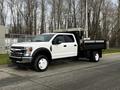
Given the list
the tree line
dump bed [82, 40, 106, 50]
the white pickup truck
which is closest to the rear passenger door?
the white pickup truck

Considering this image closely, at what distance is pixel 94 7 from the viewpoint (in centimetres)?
4444

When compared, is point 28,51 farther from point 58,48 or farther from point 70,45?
point 70,45

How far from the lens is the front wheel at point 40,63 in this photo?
9883 millimetres

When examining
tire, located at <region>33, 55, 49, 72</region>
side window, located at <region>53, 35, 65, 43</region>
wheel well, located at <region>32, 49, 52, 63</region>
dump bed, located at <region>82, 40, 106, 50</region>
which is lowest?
tire, located at <region>33, 55, 49, 72</region>

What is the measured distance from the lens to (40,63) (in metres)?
10.0

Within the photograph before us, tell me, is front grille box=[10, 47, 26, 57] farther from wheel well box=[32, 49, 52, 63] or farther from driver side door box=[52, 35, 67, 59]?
driver side door box=[52, 35, 67, 59]

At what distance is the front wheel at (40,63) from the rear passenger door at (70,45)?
179 centimetres

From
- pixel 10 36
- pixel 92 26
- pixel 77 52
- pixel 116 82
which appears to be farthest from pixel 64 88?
pixel 92 26

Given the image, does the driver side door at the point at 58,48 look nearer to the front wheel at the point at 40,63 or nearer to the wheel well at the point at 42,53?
the wheel well at the point at 42,53

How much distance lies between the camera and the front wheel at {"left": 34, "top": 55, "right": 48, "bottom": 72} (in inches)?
389

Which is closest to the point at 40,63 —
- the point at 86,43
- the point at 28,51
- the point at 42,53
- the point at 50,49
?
the point at 42,53

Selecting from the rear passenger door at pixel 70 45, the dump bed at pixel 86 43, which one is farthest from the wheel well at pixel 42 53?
the dump bed at pixel 86 43

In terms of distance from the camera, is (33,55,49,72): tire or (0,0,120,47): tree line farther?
(0,0,120,47): tree line

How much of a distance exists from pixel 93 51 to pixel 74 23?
32.9 m
